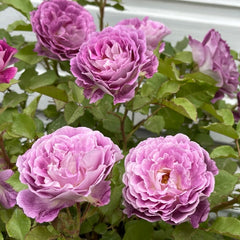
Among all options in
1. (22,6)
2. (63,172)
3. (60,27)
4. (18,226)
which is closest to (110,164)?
(63,172)

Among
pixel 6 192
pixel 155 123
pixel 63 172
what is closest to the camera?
pixel 63 172

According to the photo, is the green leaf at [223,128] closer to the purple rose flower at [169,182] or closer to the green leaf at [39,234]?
the purple rose flower at [169,182]

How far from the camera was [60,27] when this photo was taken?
494mm

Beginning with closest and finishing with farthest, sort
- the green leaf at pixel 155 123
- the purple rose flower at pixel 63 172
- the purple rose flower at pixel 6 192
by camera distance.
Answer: the purple rose flower at pixel 63 172, the purple rose flower at pixel 6 192, the green leaf at pixel 155 123

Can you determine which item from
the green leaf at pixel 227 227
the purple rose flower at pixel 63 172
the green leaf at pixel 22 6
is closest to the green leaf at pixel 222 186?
the green leaf at pixel 227 227

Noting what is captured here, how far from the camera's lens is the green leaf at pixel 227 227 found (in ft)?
1.22

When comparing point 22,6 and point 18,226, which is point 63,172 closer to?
point 18,226

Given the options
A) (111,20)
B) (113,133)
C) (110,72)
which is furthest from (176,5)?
(110,72)

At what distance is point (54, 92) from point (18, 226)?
17 cm

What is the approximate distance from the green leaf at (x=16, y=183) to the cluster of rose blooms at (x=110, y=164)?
0.04ft

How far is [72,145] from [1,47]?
0.55ft

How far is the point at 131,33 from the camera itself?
0.41 metres

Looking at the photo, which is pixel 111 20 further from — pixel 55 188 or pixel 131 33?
pixel 55 188

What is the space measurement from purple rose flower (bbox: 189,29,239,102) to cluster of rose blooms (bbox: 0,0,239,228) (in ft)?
0.52
